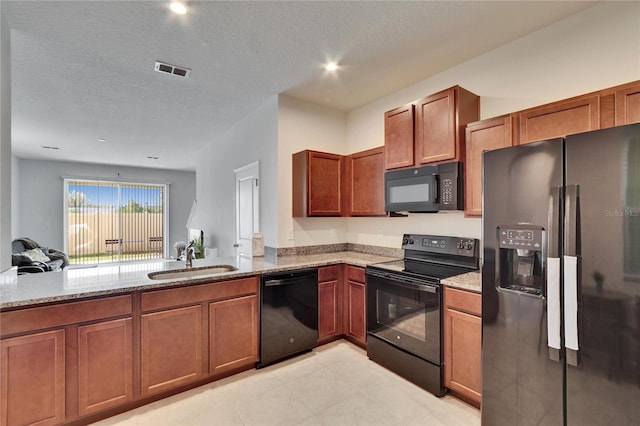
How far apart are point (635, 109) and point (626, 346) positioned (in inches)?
50.9

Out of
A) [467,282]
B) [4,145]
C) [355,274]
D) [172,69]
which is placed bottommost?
[355,274]

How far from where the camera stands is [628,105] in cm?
167

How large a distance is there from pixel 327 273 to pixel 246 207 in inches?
70.3

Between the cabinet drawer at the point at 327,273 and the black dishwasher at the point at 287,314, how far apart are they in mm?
67

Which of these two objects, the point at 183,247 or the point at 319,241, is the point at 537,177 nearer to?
the point at 319,241

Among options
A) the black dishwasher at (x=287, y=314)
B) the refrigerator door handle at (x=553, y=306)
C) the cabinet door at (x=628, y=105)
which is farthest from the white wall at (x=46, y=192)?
the cabinet door at (x=628, y=105)

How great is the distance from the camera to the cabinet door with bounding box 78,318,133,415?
193 centimetres

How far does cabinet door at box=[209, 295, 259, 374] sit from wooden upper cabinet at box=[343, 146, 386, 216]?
1553 millimetres

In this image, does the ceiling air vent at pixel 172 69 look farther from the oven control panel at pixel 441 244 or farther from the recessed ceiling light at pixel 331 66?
the oven control panel at pixel 441 244

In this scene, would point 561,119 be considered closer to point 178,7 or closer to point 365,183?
point 365,183

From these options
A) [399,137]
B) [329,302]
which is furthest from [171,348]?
[399,137]

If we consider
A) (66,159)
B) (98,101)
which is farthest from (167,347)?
(66,159)

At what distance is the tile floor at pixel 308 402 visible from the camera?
2.04m

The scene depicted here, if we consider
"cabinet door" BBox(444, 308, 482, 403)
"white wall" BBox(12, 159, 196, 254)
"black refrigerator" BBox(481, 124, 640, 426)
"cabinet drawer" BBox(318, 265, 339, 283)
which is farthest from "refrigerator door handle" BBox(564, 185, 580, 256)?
"white wall" BBox(12, 159, 196, 254)
